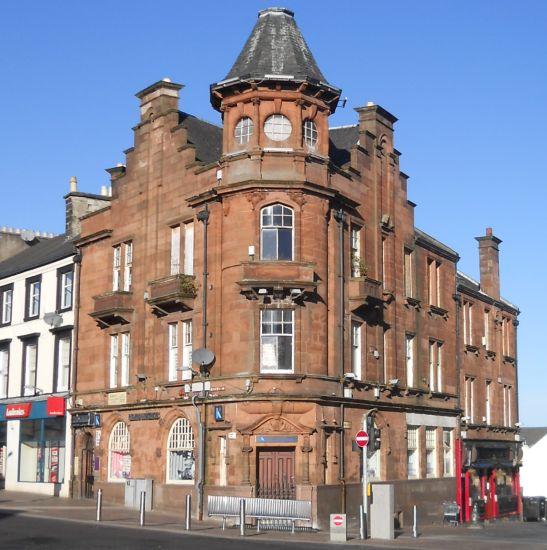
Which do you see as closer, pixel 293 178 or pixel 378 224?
pixel 293 178

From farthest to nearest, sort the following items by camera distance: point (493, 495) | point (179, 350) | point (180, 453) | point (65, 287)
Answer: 1. point (493, 495)
2. point (65, 287)
3. point (179, 350)
4. point (180, 453)

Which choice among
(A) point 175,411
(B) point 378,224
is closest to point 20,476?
(A) point 175,411

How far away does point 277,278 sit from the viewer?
105 feet

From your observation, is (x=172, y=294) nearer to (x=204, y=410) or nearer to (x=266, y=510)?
(x=204, y=410)

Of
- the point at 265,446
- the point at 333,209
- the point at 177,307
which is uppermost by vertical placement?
the point at 333,209

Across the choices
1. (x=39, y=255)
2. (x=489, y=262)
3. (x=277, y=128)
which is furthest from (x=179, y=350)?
(x=489, y=262)

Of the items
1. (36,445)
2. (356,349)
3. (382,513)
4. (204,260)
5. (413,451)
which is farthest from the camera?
(36,445)

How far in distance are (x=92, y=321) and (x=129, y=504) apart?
347 inches

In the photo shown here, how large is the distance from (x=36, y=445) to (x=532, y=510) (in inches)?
1013

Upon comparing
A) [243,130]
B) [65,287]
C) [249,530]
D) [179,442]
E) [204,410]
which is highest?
[243,130]

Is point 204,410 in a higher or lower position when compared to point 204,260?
lower

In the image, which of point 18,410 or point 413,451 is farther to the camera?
point 18,410

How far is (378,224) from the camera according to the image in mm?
38250

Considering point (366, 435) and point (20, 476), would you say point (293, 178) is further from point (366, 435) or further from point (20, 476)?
point (20, 476)
